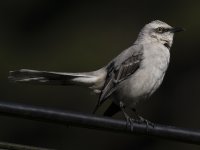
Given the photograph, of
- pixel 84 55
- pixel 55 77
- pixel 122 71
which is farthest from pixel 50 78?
pixel 84 55

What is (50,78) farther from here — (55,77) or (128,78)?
(128,78)

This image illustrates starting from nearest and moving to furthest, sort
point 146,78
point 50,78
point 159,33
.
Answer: point 50,78 < point 146,78 < point 159,33

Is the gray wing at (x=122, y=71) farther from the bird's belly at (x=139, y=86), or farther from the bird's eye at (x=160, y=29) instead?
the bird's eye at (x=160, y=29)

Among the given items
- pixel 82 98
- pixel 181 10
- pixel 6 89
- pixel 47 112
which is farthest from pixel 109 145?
pixel 47 112

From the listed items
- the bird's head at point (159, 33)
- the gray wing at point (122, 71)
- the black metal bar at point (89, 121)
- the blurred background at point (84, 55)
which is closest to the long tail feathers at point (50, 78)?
the gray wing at point (122, 71)

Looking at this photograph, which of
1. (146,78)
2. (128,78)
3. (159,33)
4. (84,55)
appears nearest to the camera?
(146,78)

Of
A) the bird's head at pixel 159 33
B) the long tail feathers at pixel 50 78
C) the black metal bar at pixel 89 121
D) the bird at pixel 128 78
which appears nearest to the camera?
the black metal bar at pixel 89 121
